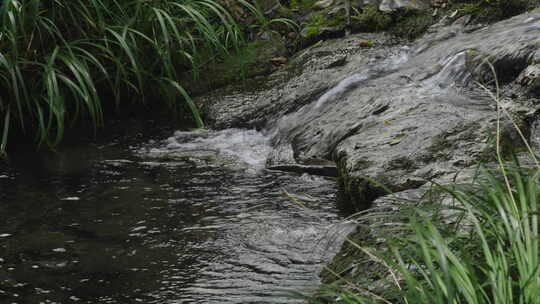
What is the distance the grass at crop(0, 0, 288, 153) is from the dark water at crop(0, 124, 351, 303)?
339 mm

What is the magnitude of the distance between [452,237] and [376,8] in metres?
4.28

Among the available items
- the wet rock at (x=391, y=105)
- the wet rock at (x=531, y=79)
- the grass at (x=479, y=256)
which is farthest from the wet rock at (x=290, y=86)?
the grass at (x=479, y=256)

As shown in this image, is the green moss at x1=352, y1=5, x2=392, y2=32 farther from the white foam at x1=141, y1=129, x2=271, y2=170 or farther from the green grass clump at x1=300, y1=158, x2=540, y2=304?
the green grass clump at x1=300, y1=158, x2=540, y2=304

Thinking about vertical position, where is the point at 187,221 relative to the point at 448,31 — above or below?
below

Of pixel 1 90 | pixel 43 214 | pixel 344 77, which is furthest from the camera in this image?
pixel 344 77

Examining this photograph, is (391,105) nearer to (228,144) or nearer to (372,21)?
(228,144)

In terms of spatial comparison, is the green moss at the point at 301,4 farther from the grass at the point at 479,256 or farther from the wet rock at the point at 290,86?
the grass at the point at 479,256

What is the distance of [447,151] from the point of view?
3.28 meters

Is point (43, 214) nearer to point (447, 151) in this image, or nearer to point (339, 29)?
point (447, 151)

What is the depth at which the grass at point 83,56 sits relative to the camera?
4340 mm

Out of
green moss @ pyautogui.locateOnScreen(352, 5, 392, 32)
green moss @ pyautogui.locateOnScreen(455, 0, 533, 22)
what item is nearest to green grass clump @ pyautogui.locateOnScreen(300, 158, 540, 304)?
green moss @ pyautogui.locateOnScreen(455, 0, 533, 22)

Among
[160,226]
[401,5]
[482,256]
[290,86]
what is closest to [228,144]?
[290,86]

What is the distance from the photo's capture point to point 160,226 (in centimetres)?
335

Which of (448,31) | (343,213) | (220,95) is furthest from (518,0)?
(343,213)
